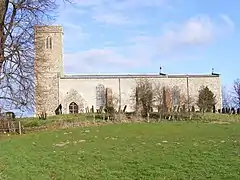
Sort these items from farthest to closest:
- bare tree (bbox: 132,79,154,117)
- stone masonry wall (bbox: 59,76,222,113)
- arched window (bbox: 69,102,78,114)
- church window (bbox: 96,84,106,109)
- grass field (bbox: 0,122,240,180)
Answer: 1. stone masonry wall (bbox: 59,76,222,113)
2. church window (bbox: 96,84,106,109)
3. arched window (bbox: 69,102,78,114)
4. bare tree (bbox: 132,79,154,117)
5. grass field (bbox: 0,122,240,180)

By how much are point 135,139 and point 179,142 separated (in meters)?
2.98

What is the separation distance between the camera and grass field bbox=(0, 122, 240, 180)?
15008 mm

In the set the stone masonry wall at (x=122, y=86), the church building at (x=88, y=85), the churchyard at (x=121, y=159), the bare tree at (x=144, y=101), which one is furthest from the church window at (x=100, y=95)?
the churchyard at (x=121, y=159)

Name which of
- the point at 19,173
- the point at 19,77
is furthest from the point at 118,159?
the point at 19,77

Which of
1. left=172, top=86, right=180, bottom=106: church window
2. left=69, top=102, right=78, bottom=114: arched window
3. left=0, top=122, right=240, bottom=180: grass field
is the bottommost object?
Answer: left=0, top=122, right=240, bottom=180: grass field

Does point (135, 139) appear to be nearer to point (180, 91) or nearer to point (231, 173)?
point (231, 173)

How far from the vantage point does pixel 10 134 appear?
34.1m

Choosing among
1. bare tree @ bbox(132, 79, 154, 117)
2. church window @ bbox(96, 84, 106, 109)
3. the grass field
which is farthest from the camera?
church window @ bbox(96, 84, 106, 109)

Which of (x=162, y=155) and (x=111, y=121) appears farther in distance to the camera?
(x=111, y=121)

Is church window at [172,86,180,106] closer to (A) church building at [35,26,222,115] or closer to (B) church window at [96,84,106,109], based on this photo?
(A) church building at [35,26,222,115]

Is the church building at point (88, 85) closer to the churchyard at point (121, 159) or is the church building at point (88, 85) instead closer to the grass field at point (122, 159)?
the churchyard at point (121, 159)

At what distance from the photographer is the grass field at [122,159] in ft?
49.2

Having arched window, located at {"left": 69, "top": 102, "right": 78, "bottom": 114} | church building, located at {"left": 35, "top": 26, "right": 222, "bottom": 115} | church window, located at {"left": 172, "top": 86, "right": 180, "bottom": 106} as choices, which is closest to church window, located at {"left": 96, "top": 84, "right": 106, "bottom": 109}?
church building, located at {"left": 35, "top": 26, "right": 222, "bottom": 115}

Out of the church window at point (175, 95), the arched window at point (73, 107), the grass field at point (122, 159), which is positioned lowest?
the grass field at point (122, 159)
